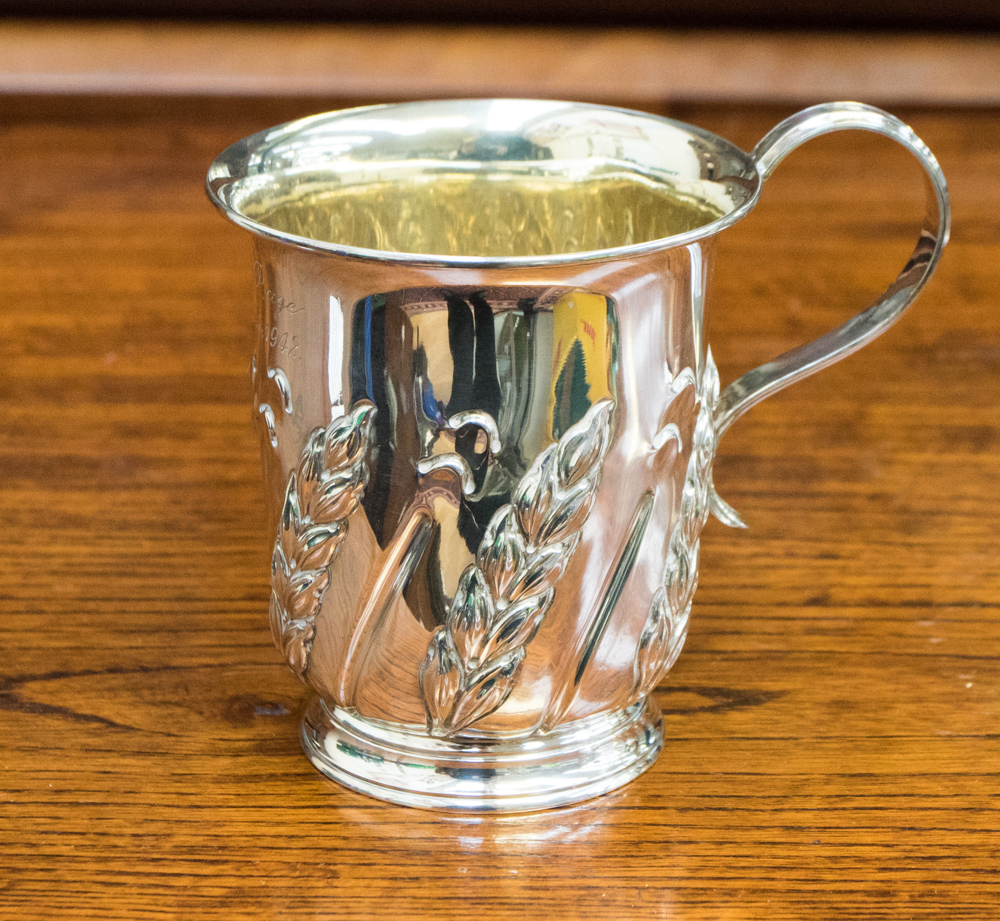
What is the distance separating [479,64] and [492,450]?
2.76 ft

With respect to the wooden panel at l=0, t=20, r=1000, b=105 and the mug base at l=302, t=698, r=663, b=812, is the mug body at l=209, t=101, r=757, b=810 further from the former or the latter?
the wooden panel at l=0, t=20, r=1000, b=105

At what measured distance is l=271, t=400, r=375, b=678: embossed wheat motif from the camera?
410mm

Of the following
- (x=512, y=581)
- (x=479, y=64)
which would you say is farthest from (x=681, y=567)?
(x=479, y=64)

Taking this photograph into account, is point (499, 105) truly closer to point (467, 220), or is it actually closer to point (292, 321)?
point (467, 220)

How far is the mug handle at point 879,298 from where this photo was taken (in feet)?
1.43

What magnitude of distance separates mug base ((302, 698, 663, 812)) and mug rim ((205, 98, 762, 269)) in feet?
0.55

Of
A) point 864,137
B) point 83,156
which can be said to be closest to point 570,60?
point 864,137

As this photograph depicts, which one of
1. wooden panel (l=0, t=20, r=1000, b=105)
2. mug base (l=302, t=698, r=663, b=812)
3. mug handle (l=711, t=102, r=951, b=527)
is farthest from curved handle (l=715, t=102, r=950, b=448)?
wooden panel (l=0, t=20, r=1000, b=105)

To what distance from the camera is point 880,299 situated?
471 millimetres

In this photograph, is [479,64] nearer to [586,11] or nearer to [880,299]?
[586,11]

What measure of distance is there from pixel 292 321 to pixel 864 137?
0.88 meters

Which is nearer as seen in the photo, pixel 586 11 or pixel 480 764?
pixel 480 764

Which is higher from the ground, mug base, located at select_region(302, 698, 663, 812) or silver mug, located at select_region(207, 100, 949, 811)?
silver mug, located at select_region(207, 100, 949, 811)

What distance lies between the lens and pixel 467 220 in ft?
1.74
